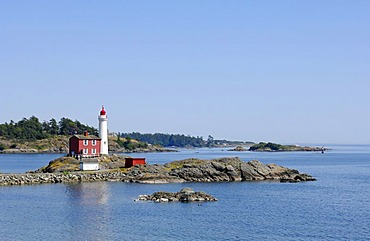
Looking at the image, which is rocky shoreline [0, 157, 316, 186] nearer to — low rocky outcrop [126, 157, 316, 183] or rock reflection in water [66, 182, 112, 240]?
low rocky outcrop [126, 157, 316, 183]

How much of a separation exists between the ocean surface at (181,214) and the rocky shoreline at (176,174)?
4.14m

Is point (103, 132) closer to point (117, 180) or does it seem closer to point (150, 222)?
point (117, 180)

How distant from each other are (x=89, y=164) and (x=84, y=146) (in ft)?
26.8

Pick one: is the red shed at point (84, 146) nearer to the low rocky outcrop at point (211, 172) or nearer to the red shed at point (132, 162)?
the red shed at point (132, 162)

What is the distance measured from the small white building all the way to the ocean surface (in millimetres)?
10630

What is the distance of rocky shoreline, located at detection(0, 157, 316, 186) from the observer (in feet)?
274

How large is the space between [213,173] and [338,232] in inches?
1646

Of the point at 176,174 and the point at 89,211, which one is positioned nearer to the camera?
the point at 89,211

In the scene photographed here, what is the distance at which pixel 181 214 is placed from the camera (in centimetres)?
5559

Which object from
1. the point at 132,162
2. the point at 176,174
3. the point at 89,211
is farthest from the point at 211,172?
the point at 89,211

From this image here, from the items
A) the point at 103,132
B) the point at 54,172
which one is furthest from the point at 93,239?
the point at 103,132

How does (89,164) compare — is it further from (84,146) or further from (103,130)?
(103,130)

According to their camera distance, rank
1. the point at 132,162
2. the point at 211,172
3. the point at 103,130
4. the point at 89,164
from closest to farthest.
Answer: the point at 211,172
the point at 89,164
the point at 132,162
the point at 103,130

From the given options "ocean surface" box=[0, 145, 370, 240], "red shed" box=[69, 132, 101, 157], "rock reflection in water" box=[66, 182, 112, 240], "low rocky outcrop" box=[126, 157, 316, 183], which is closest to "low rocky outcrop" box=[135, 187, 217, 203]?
"ocean surface" box=[0, 145, 370, 240]
